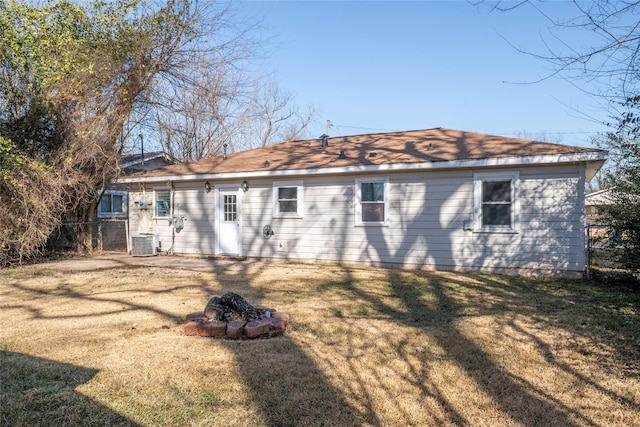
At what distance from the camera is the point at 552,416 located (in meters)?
2.80

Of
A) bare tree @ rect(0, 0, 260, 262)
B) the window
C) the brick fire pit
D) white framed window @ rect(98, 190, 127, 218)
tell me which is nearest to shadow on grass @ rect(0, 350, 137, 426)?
the brick fire pit

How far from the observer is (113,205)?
730 inches

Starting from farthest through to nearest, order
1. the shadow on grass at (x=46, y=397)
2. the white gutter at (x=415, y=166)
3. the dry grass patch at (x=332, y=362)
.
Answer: the white gutter at (x=415, y=166) < the dry grass patch at (x=332, y=362) < the shadow on grass at (x=46, y=397)

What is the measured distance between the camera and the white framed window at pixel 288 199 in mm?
11227

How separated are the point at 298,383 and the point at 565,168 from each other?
7.82 metres

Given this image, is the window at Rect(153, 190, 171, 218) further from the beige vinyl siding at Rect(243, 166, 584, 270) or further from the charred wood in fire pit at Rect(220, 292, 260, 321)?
the charred wood in fire pit at Rect(220, 292, 260, 321)

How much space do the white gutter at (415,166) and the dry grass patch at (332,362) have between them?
280 centimetres

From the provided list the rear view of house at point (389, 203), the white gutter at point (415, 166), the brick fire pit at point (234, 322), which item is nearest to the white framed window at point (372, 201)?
the rear view of house at point (389, 203)

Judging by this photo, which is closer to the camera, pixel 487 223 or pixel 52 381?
pixel 52 381

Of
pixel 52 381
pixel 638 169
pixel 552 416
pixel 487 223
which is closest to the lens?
pixel 552 416

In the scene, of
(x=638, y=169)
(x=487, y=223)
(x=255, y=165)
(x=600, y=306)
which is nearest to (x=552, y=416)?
(x=600, y=306)

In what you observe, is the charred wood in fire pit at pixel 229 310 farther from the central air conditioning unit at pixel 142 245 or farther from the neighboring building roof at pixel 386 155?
the central air conditioning unit at pixel 142 245

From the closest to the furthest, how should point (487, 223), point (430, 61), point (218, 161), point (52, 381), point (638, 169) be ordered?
point (52, 381), point (638, 169), point (487, 223), point (430, 61), point (218, 161)

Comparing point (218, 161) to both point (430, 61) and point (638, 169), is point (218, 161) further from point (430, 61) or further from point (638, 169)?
point (638, 169)
